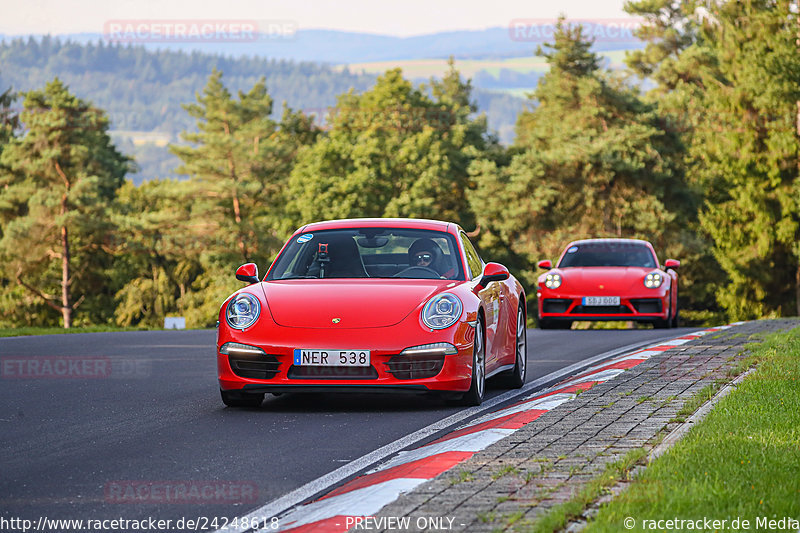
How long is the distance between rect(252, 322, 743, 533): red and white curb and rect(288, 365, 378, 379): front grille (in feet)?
2.90

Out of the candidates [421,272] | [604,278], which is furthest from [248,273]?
[604,278]

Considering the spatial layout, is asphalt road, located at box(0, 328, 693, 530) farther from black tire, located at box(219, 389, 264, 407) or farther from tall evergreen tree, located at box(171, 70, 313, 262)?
tall evergreen tree, located at box(171, 70, 313, 262)

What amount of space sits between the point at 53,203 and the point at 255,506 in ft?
225

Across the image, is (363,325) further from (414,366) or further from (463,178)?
(463,178)

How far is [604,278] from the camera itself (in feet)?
65.9

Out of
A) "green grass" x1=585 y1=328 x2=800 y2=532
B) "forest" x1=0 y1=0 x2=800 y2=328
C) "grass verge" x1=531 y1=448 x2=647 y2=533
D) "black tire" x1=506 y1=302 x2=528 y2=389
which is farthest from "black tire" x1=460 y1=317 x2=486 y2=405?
"forest" x1=0 y1=0 x2=800 y2=328

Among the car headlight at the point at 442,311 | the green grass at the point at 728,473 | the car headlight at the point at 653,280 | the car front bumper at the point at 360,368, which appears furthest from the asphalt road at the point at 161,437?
the car headlight at the point at 653,280

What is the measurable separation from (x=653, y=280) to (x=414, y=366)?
12129mm

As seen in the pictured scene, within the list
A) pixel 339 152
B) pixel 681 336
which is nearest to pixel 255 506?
pixel 681 336

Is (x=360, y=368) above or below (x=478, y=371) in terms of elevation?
above

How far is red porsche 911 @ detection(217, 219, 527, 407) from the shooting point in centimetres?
865

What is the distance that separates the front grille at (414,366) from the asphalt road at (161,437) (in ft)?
0.97

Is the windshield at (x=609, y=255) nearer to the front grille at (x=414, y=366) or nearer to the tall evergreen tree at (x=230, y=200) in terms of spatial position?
the front grille at (x=414, y=366)

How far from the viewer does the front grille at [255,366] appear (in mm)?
8766
